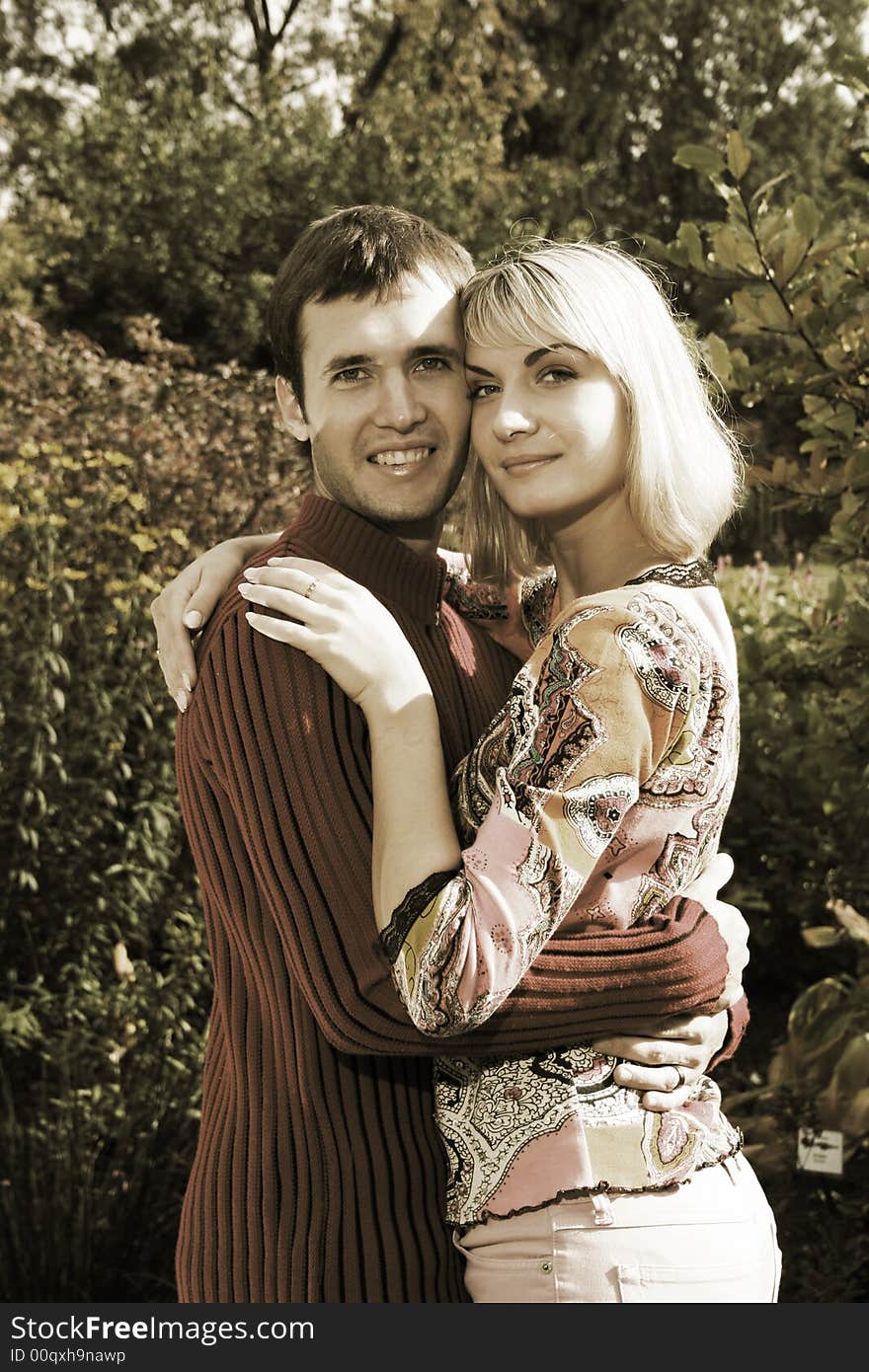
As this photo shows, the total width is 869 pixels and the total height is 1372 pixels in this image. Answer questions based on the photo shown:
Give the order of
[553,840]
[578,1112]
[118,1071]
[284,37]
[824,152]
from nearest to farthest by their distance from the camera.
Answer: [553,840] < [578,1112] < [118,1071] < [284,37] < [824,152]

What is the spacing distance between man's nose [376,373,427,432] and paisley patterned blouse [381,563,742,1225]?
45cm

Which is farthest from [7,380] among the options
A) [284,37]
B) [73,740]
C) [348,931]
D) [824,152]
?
[824,152]

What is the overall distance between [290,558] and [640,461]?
485 mm

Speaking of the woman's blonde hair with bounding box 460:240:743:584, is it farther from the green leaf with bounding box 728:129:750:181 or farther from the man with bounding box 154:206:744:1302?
the green leaf with bounding box 728:129:750:181

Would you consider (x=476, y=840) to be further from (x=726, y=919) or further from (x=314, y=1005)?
(x=726, y=919)

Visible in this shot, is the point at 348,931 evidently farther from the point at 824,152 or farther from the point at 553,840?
the point at 824,152

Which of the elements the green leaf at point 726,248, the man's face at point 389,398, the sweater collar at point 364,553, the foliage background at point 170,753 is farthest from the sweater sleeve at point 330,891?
the green leaf at point 726,248

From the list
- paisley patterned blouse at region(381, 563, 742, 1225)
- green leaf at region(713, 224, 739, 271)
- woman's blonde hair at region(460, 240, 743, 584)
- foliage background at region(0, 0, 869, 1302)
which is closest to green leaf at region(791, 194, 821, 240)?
foliage background at region(0, 0, 869, 1302)

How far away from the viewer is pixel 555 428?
5.80ft

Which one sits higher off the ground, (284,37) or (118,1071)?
(284,37)

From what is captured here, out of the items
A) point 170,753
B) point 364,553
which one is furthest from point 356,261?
point 170,753

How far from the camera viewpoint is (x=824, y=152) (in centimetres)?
1872

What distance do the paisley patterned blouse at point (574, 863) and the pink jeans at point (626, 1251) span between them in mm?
25

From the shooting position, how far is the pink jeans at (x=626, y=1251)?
149cm
